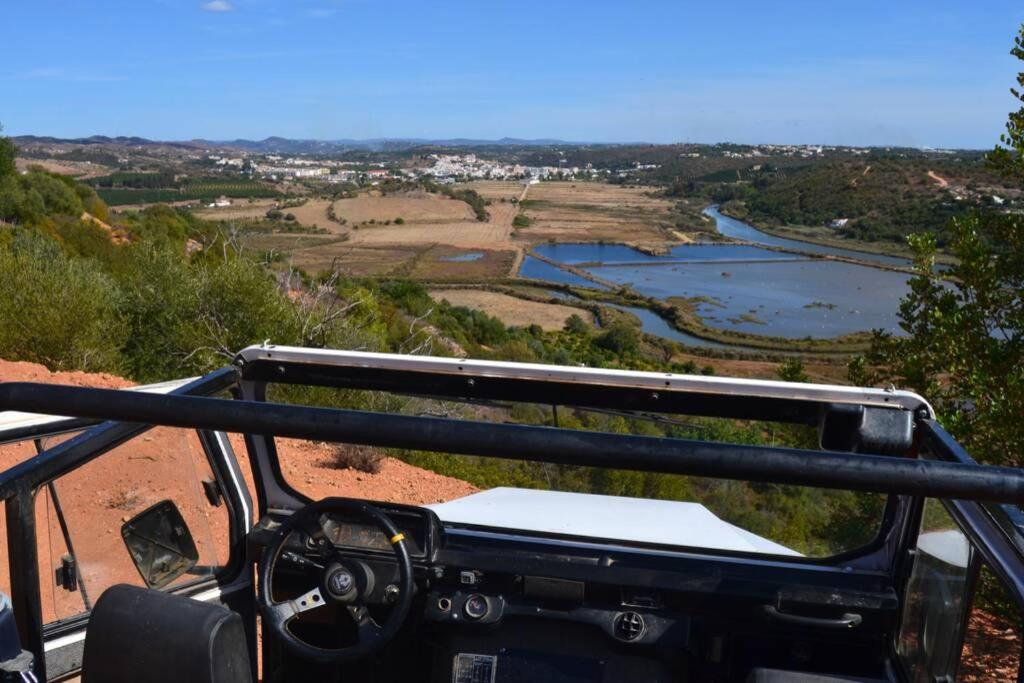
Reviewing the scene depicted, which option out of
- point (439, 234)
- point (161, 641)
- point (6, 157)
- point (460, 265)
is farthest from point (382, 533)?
point (439, 234)

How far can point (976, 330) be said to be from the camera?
6605mm

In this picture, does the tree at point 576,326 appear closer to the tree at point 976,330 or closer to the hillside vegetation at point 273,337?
the hillside vegetation at point 273,337

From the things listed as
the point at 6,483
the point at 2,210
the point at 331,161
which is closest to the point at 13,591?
the point at 6,483

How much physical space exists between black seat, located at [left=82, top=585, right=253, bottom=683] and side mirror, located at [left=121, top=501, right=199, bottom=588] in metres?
1.01

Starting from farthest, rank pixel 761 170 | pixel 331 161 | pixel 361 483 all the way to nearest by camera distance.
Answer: pixel 331 161 < pixel 761 170 < pixel 361 483

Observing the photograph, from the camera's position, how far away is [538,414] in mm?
2984

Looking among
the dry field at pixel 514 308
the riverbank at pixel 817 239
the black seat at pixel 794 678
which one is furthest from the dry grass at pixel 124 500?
the dry field at pixel 514 308

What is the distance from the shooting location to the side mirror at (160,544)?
10.1ft

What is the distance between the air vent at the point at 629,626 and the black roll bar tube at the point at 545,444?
70.2 inches

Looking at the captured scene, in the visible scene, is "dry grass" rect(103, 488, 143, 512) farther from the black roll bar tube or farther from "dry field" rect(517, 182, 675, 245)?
"dry field" rect(517, 182, 675, 245)

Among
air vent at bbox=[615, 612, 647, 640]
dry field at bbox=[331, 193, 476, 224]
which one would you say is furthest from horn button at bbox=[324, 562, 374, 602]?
dry field at bbox=[331, 193, 476, 224]

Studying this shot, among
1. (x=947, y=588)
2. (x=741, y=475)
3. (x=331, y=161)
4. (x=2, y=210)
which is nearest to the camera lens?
(x=741, y=475)

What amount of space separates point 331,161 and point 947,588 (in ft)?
593

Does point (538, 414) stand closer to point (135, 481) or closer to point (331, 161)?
point (135, 481)
